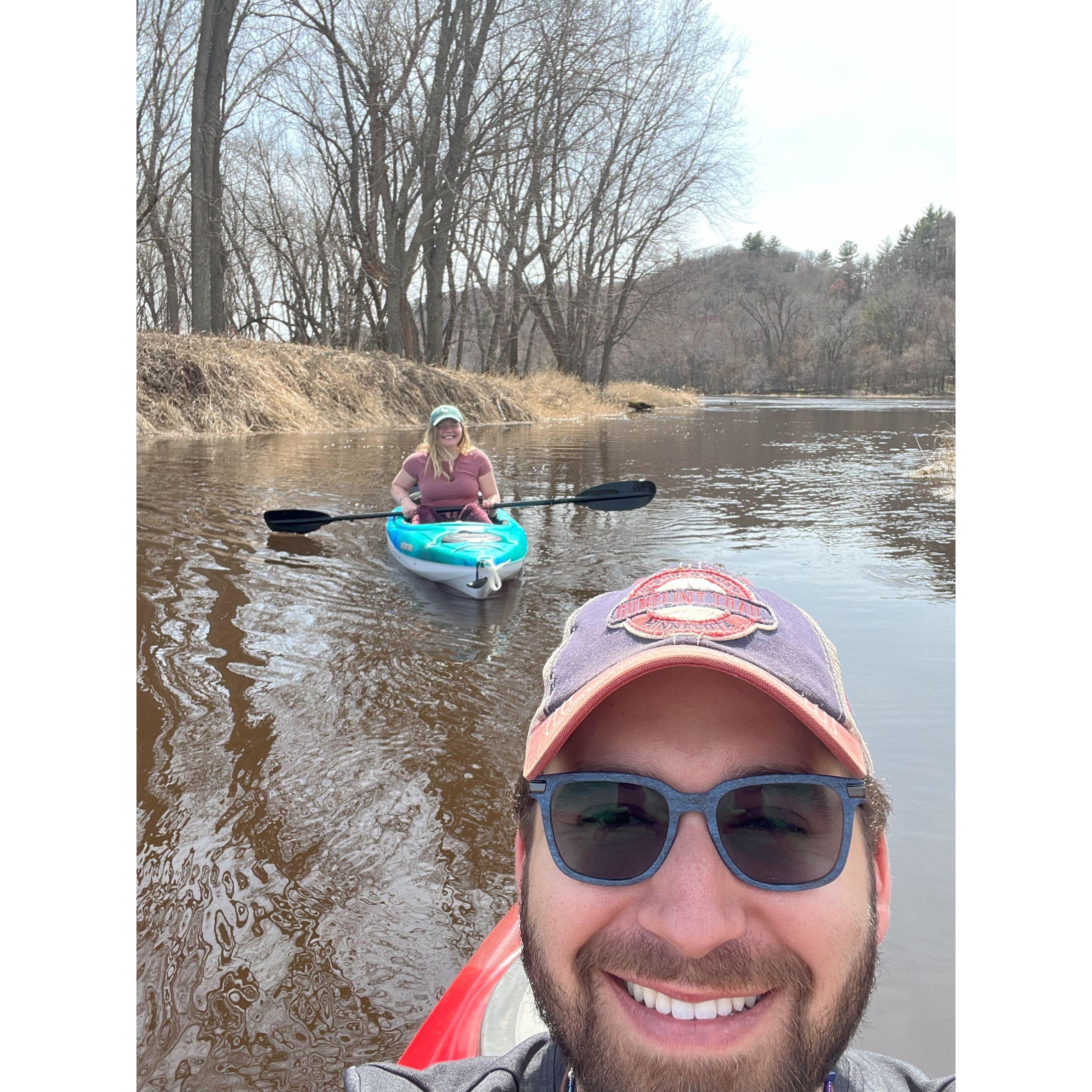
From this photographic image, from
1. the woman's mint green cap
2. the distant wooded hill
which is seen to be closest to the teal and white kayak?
the woman's mint green cap

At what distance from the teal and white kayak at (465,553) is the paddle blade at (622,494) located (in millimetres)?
1279

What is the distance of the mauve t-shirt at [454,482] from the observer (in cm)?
688

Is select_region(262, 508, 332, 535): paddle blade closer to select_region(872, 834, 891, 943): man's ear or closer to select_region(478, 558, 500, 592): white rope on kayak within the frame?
select_region(478, 558, 500, 592): white rope on kayak

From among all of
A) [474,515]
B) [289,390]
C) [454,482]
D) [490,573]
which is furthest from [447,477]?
[289,390]

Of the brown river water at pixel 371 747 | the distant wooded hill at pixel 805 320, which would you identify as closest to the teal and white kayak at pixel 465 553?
the brown river water at pixel 371 747

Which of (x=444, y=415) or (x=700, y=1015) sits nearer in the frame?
(x=700, y=1015)

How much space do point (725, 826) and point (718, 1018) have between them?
191mm

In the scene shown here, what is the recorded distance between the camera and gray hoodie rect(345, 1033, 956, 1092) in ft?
3.19

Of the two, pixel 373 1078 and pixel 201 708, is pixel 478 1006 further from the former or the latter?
pixel 201 708

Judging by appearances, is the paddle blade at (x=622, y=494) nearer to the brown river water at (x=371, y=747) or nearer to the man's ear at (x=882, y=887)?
the brown river water at (x=371, y=747)

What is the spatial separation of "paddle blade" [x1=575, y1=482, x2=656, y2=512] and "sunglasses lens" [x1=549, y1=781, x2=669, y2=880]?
652 centimetres

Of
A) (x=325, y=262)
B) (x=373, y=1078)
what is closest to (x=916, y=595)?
(x=373, y=1078)

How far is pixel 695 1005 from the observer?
0.91 metres

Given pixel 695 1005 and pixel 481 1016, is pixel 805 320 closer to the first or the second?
pixel 481 1016
